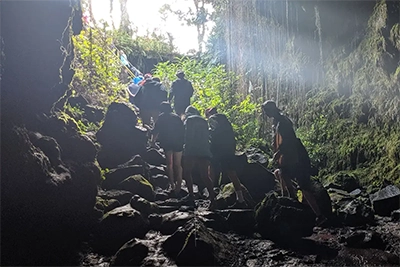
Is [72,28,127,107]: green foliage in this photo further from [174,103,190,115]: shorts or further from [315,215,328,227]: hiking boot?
[315,215,328,227]: hiking boot

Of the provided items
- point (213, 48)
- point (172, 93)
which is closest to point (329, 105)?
point (172, 93)

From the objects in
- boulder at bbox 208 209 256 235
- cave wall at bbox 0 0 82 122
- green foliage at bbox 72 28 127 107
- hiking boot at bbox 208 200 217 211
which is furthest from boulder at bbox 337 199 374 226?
green foliage at bbox 72 28 127 107

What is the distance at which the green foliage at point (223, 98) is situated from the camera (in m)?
12.9

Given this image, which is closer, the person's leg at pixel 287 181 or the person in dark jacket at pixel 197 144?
the person's leg at pixel 287 181

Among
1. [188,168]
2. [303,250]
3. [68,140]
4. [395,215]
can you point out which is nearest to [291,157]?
[303,250]

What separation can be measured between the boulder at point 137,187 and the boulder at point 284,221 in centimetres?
225

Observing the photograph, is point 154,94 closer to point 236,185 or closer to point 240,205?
point 236,185

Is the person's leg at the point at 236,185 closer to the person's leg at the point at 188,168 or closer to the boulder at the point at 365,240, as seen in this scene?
the person's leg at the point at 188,168

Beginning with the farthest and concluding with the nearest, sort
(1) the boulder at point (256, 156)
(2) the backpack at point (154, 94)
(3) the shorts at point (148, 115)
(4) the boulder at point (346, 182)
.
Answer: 1. (1) the boulder at point (256, 156)
2. (3) the shorts at point (148, 115)
3. (2) the backpack at point (154, 94)
4. (4) the boulder at point (346, 182)

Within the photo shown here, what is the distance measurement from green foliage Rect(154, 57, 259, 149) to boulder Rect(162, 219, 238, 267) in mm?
7554

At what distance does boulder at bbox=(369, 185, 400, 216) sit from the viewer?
21.4 ft

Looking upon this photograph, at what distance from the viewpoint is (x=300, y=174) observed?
5996 mm

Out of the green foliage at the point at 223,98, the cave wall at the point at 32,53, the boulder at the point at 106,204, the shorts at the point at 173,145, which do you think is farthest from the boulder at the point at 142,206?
the green foliage at the point at 223,98

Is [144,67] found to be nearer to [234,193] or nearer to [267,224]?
[234,193]
